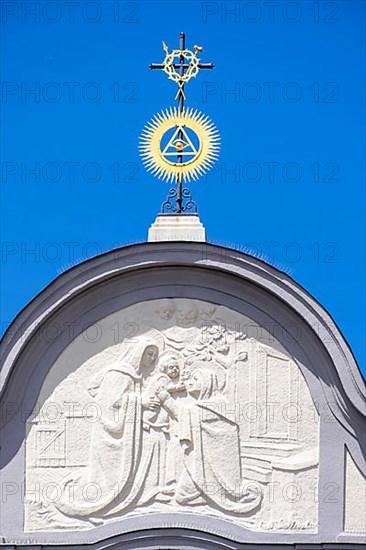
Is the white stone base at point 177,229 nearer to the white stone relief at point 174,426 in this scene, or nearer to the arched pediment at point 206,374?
the arched pediment at point 206,374

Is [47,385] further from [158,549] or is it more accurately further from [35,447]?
[158,549]

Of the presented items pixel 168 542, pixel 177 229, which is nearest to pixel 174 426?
pixel 168 542

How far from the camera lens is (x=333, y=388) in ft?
67.5

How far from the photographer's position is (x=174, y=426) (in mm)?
20594

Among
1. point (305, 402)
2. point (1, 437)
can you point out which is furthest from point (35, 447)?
point (305, 402)

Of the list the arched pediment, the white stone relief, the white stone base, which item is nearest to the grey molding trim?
the arched pediment

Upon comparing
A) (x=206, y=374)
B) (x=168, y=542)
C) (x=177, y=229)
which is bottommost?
(x=168, y=542)

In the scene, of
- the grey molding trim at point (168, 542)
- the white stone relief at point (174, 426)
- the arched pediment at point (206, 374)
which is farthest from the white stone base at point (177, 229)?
the grey molding trim at point (168, 542)

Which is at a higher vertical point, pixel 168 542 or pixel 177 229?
pixel 177 229

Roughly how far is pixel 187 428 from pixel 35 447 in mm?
1683

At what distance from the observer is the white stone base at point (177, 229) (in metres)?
21.0

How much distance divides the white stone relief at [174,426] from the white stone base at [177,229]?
0.74 m

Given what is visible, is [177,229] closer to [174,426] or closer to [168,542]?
[174,426]

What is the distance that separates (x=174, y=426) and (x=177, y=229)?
7.31ft
